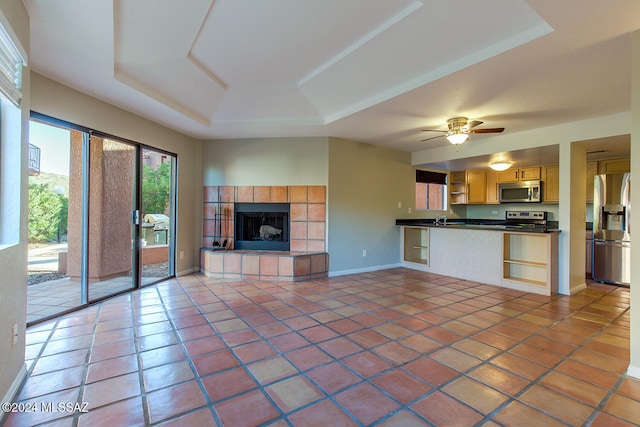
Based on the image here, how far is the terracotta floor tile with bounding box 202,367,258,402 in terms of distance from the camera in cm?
167

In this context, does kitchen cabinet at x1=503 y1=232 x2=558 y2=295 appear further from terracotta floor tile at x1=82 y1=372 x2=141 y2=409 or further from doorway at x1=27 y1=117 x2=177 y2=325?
doorway at x1=27 y1=117 x2=177 y2=325

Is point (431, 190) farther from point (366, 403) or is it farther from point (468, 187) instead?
point (366, 403)

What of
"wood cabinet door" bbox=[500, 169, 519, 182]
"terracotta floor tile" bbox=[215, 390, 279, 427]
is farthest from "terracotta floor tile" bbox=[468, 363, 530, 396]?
"wood cabinet door" bbox=[500, 169, 519, 182]

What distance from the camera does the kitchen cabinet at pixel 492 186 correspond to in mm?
6332

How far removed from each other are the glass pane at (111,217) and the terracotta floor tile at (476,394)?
3.75 metres

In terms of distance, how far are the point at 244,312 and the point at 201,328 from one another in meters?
0.50

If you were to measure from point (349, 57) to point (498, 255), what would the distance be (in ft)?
11.5

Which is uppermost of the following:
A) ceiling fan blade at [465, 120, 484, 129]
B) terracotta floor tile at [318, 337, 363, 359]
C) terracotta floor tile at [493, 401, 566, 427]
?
ceiling fan blade at [465, 120, 484, 129]

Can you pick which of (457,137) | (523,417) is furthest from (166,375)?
(457,137)

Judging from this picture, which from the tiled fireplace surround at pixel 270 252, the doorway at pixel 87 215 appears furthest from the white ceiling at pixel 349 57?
the tiled fireplace surround at pixel 270 252

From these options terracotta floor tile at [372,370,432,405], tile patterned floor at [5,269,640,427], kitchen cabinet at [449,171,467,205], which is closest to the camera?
tile patterned floor at [5,269,640,427]

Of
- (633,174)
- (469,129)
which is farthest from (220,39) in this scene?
(633,174)

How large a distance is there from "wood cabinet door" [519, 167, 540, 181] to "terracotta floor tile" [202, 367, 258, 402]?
21.2 feet

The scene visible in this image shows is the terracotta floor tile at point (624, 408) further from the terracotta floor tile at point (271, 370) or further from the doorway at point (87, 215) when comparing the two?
the doorway at point (87, 215)
